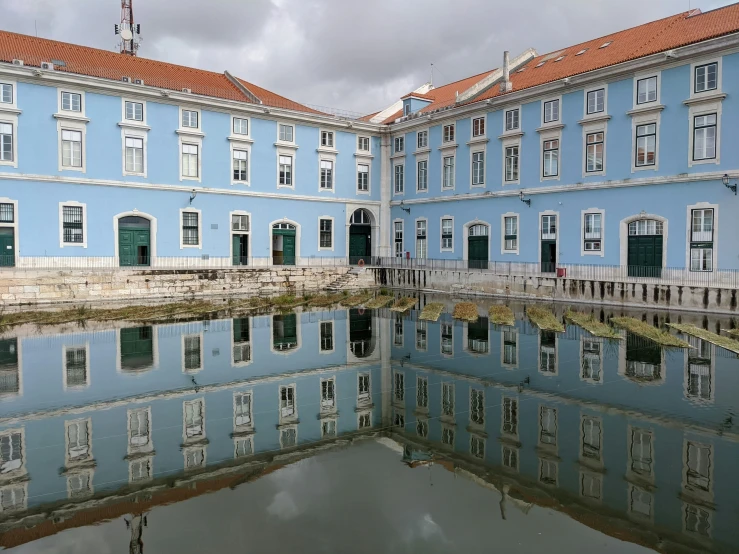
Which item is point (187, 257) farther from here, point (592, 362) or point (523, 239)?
point (592, 362)

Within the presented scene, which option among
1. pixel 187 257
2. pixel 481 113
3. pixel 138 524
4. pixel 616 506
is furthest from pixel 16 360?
pixel 481 113

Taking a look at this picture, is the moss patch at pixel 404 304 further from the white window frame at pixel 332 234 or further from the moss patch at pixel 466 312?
Result: the white window frame at pixel 332 234

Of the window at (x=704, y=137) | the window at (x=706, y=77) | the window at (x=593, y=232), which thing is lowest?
the window at (x=593, y=232)

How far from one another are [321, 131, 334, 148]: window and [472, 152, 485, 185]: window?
899 centimetres

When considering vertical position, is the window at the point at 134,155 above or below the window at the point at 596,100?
below

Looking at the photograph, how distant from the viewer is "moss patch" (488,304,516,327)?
1822 centimetres

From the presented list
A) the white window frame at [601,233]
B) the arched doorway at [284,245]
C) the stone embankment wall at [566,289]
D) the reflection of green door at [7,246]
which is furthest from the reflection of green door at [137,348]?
the white window frame at [601,233]

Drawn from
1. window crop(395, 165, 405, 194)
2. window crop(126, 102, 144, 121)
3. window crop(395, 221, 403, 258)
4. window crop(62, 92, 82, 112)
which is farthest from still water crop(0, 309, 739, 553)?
window crop(395, 165, 405, 194)

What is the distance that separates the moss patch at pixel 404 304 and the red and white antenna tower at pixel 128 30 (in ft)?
95.8

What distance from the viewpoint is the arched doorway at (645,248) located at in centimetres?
2375

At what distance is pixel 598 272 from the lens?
2522cm

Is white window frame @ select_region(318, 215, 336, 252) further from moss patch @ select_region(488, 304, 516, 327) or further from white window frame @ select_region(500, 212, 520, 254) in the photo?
moss patch @ select_region(488, 304, 516, 327)

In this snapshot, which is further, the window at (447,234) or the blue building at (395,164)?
the window at (447,234)

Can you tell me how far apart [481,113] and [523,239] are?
7320 mm
